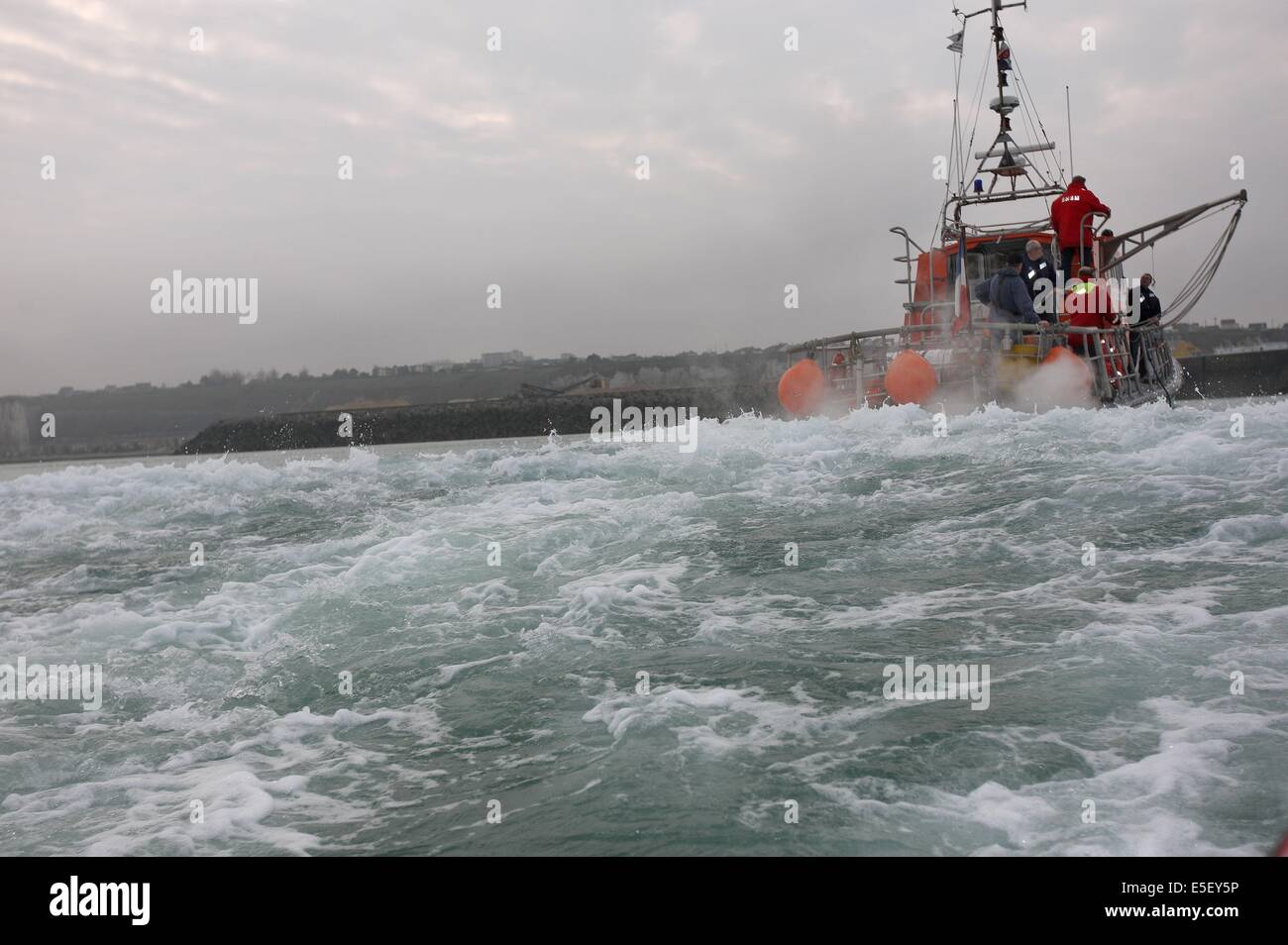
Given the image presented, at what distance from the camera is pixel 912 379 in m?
16.9

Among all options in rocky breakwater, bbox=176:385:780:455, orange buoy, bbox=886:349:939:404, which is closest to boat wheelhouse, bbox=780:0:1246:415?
orange buoy, bbox=886:349:939:404

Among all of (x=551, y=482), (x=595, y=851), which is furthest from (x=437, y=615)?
(x=551, y=482)

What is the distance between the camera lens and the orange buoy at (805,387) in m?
19.6

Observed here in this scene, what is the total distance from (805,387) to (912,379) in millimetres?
3019

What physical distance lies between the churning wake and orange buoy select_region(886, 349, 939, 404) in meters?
5.67

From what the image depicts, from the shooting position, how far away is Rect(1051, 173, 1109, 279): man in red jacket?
18.8m

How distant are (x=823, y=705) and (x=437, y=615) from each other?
10.9ft

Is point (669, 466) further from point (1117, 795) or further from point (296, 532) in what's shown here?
point (1117, 795)

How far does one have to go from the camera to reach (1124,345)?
19.1 meters

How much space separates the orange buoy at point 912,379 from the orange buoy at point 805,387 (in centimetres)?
253

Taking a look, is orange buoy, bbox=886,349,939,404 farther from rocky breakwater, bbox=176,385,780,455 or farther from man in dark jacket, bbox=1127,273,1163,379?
rocky breakwater, bbox=176,385,780,455

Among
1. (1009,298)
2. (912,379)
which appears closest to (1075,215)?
(1009,298)
